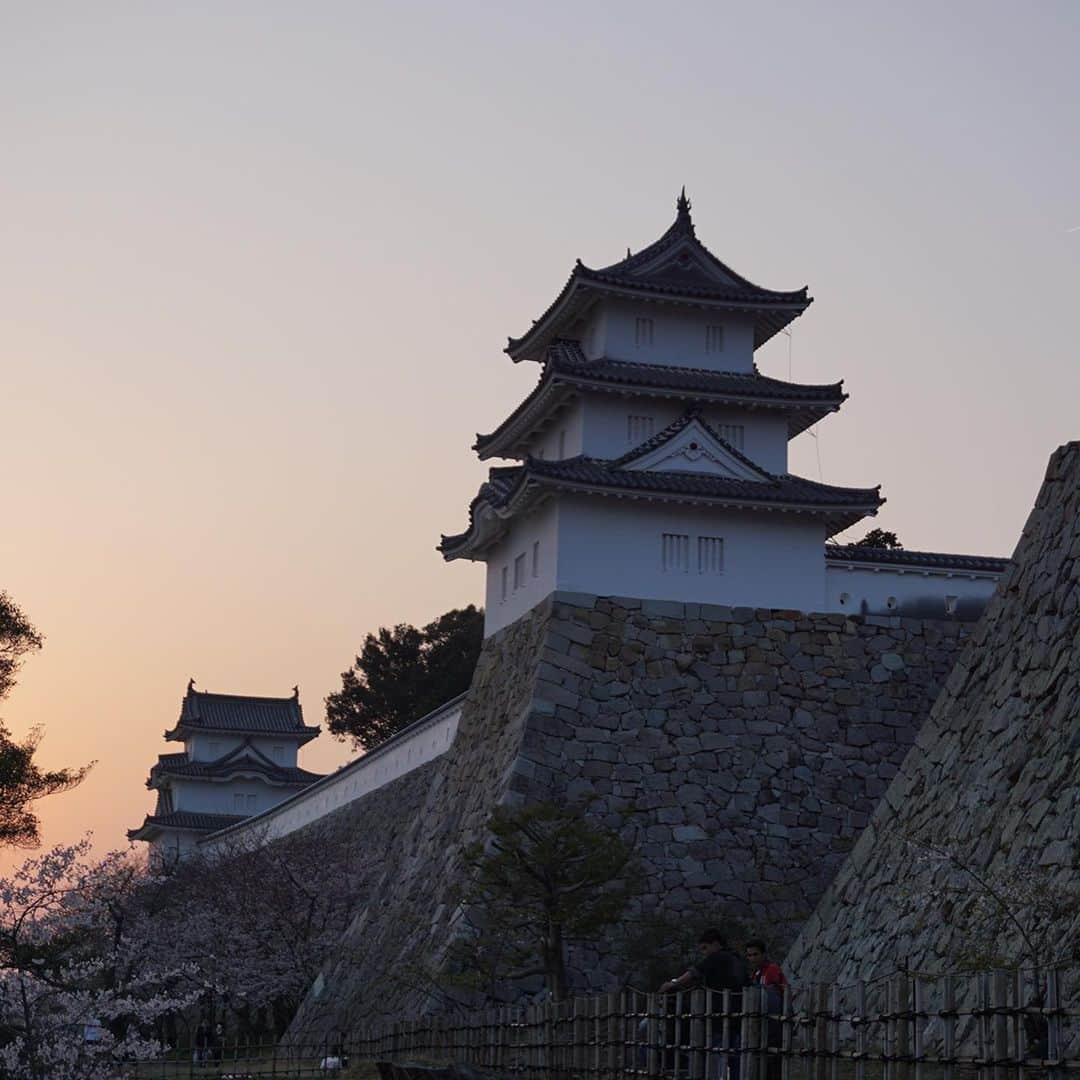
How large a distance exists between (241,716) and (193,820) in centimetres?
451

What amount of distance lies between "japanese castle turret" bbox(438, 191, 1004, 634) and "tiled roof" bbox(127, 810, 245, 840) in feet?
110

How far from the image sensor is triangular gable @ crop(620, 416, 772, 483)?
25.4m

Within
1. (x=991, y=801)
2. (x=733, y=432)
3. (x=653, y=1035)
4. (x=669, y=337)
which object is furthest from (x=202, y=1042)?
(x=653, y=1035)

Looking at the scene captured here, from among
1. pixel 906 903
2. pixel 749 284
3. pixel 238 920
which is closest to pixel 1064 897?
pixel 906 903

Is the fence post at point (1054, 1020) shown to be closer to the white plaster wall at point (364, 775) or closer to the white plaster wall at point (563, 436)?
the white plaster wall at point (563, 436)

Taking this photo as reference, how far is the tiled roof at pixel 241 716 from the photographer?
62.0m

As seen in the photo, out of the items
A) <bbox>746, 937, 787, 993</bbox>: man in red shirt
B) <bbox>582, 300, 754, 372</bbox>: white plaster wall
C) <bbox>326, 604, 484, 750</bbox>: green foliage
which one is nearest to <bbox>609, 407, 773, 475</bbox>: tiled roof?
<bbox>582, 300, 754, 372</bbox>: white plaster wall

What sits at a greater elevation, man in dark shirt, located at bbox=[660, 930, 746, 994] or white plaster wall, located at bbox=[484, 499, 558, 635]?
white plaster wall, located at bbox=[484, 499, 558, 635]

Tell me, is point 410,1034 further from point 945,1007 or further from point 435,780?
point 945,1007

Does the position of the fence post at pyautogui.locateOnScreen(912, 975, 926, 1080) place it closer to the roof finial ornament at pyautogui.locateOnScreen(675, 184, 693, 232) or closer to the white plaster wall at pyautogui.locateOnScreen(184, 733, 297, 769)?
the roof finial ornament at pyautogui.locateOnScreen(675, 184, 693, 232)

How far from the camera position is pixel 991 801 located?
1543cm

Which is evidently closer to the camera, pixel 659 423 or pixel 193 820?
pixel 659 423

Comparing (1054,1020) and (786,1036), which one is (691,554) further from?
(1054,1020)

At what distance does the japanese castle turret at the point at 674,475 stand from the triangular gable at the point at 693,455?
0.07 feet
